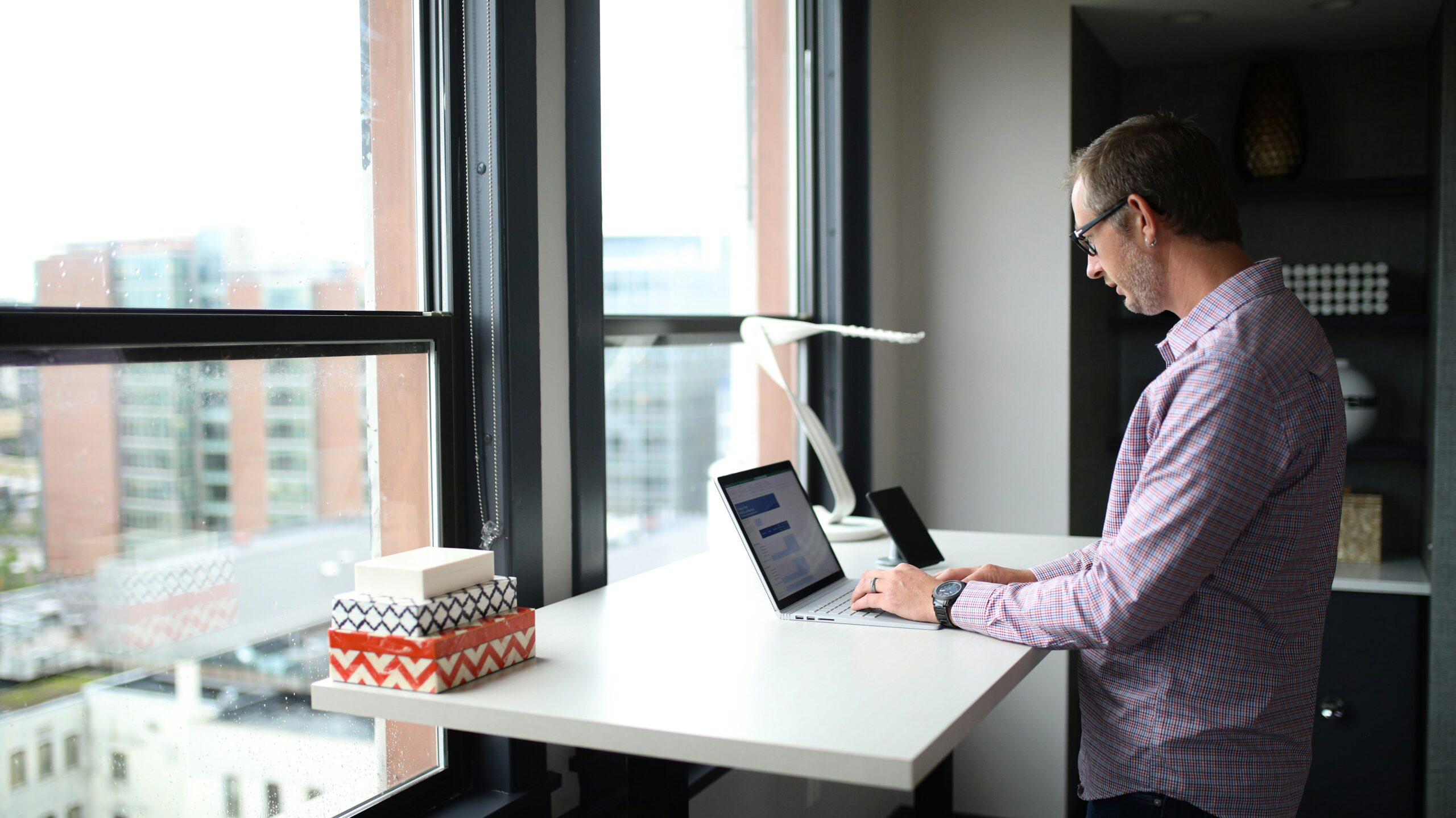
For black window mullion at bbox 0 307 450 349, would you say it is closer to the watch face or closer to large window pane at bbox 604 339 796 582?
large window pane at bbox 604 339 796 582

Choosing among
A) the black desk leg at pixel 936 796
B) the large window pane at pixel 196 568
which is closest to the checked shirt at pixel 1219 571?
the black desk leg at pixel 936 796

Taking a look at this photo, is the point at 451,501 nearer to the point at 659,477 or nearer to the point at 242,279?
the point at 242,279

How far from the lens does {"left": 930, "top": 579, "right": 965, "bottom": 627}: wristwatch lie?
63.4 inches

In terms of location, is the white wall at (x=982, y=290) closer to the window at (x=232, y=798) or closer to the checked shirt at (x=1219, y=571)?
the checked shirt at (x=1219, y=571)

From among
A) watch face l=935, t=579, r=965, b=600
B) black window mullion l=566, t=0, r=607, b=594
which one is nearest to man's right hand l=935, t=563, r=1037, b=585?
watch face l=935, t=579, r=965, b=600

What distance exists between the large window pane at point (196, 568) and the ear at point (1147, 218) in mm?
1037

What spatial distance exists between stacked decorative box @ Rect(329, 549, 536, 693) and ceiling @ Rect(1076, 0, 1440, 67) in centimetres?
258

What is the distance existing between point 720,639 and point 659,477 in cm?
94

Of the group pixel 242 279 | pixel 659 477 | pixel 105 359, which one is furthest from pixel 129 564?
pixel 659 477

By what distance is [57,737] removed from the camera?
123cm

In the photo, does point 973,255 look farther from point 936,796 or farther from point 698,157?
point 936,796

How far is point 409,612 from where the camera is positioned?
133 centimetres

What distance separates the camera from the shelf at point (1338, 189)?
10.9 feet

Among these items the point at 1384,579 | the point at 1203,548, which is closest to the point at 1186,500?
the point at 1203,548
